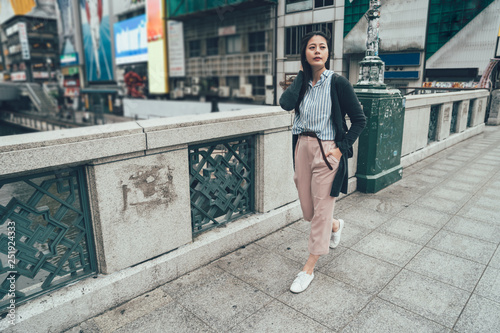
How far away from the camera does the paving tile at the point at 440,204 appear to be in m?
4.96

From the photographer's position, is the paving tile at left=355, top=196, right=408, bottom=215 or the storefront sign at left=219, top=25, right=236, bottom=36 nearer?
the paving tile at left=355, top=196, right=408, bottom=215

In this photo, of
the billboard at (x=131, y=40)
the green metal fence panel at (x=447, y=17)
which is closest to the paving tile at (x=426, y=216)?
the green metal fence panel at (x=447, y=17)

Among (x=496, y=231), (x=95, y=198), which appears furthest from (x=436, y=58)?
(x=95, y=198)

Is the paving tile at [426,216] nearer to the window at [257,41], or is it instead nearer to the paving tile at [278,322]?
the paving tile at [278,322]

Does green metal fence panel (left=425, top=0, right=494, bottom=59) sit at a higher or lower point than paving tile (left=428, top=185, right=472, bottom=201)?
higher

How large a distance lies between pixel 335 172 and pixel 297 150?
16.1 inches

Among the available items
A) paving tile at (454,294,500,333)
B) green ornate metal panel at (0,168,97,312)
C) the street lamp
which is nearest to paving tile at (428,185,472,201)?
the street lamp

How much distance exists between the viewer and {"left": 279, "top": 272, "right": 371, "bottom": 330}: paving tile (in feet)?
8.85

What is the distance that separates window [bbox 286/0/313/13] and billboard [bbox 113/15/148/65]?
60.7ft

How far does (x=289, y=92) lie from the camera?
118 inches

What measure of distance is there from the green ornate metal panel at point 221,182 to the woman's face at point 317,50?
133cm

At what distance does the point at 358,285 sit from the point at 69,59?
6377cm

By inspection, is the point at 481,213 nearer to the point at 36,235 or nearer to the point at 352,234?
the point at 352,234

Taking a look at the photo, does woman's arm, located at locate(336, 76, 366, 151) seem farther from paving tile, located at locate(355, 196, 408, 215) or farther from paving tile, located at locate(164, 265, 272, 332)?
paving tile, located at locate(355, 196, 408, 215)
